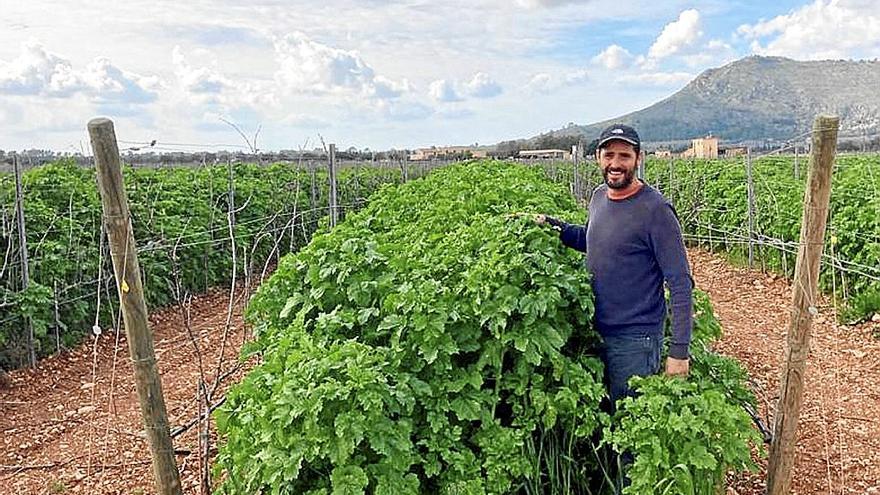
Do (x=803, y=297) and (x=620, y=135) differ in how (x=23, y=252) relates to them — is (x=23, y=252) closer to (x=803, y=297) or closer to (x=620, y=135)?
(x=620, y=135)

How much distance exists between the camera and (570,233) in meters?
5.27

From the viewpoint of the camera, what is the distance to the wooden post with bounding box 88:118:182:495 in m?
3.70

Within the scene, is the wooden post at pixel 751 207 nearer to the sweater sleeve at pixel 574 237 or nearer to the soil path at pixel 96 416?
the soil path at pixel 96 416

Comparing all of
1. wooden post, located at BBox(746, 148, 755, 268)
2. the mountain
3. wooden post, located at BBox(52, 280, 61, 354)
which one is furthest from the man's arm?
the mountain

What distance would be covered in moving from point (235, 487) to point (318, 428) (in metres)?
0.72

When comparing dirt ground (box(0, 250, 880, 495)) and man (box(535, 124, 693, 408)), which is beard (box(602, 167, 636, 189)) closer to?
man (box(535, 124, 693, 408))

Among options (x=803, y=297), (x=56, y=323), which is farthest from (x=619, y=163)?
(x=56, y=323)

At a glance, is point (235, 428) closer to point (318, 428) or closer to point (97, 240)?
point (318, 428)

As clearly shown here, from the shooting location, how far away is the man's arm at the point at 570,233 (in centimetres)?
525

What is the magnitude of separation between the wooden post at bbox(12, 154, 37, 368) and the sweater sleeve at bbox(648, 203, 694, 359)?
291 inches

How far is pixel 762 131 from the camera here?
357 feet

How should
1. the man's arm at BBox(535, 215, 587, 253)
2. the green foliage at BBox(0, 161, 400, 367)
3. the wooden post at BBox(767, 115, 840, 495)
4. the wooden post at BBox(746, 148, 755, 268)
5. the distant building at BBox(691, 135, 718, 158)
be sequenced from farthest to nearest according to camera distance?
1. the distant building at BBox(691, 135, 718, 158)
2. the wooden post at BBox(746, 148, 755, 268)
3. the green foliage at BBox(0, 161, 400, 367)
4. the man's arm at BBox(535, 215, 587, 253)
5. the wooden post at BBox(767, 115, 840, 495)

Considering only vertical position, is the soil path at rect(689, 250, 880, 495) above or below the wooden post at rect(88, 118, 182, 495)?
below

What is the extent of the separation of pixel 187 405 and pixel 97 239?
4466mm
